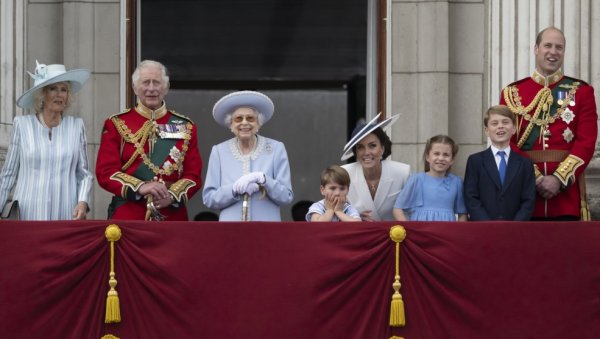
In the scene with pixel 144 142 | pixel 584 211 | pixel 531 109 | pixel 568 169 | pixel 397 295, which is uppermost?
pixel 531 109

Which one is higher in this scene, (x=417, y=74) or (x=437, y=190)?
(x=417, y=74)

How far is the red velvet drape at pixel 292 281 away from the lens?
30.1 feet

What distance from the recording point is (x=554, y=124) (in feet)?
33.8

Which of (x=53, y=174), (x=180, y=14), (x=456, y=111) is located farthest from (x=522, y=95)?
(x=180, y=14)

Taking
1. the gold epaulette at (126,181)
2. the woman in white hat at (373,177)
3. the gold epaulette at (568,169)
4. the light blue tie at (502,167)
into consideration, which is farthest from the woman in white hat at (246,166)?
the gold epaulette at (568,169)

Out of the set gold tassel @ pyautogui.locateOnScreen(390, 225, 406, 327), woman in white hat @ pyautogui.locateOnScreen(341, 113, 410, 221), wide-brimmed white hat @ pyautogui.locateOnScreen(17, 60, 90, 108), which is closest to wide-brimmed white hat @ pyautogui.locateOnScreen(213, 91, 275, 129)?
woman in white hat @ pyautogui.locateOnScreen(341, 113, 410, 221)

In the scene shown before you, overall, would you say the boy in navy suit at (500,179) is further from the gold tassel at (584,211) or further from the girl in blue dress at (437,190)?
the gold tassel at (584,211)

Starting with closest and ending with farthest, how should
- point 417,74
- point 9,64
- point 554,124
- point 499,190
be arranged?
1. point 499,190
2. point 554,124
3. point 9,64
4. point 417,74

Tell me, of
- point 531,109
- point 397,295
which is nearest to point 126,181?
A: point 397,295

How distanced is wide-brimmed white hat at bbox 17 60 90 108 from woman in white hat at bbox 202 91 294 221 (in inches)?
36.6

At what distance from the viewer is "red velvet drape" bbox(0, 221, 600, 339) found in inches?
361

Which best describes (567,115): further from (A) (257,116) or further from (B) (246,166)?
(B) (246,166)

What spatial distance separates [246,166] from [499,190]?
1.61m

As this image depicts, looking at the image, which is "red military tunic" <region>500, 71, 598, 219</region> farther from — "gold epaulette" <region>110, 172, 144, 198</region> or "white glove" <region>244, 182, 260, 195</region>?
"gold epaulette" <region>110, 172, 144, 198</region>
